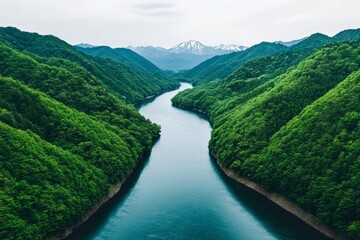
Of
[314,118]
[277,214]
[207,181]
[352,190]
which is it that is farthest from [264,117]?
[352,190]

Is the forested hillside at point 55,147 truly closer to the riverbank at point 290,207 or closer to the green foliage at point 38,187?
the green foliage at point 38,187

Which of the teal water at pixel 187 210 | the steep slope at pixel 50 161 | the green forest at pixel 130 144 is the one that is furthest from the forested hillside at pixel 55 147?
the teal water at pixel 187 210

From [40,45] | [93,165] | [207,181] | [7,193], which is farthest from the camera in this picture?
[40,45]

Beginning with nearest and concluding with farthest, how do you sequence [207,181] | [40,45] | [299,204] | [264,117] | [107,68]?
[299,204]
[207,181]
[264,117]
[40,45]
[107,68]

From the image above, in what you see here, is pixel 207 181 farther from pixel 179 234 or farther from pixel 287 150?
pixel 179 234

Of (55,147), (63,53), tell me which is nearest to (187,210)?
(55,147)

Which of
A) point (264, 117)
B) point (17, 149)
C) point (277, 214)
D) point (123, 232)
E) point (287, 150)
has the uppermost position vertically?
point (264, 117)
